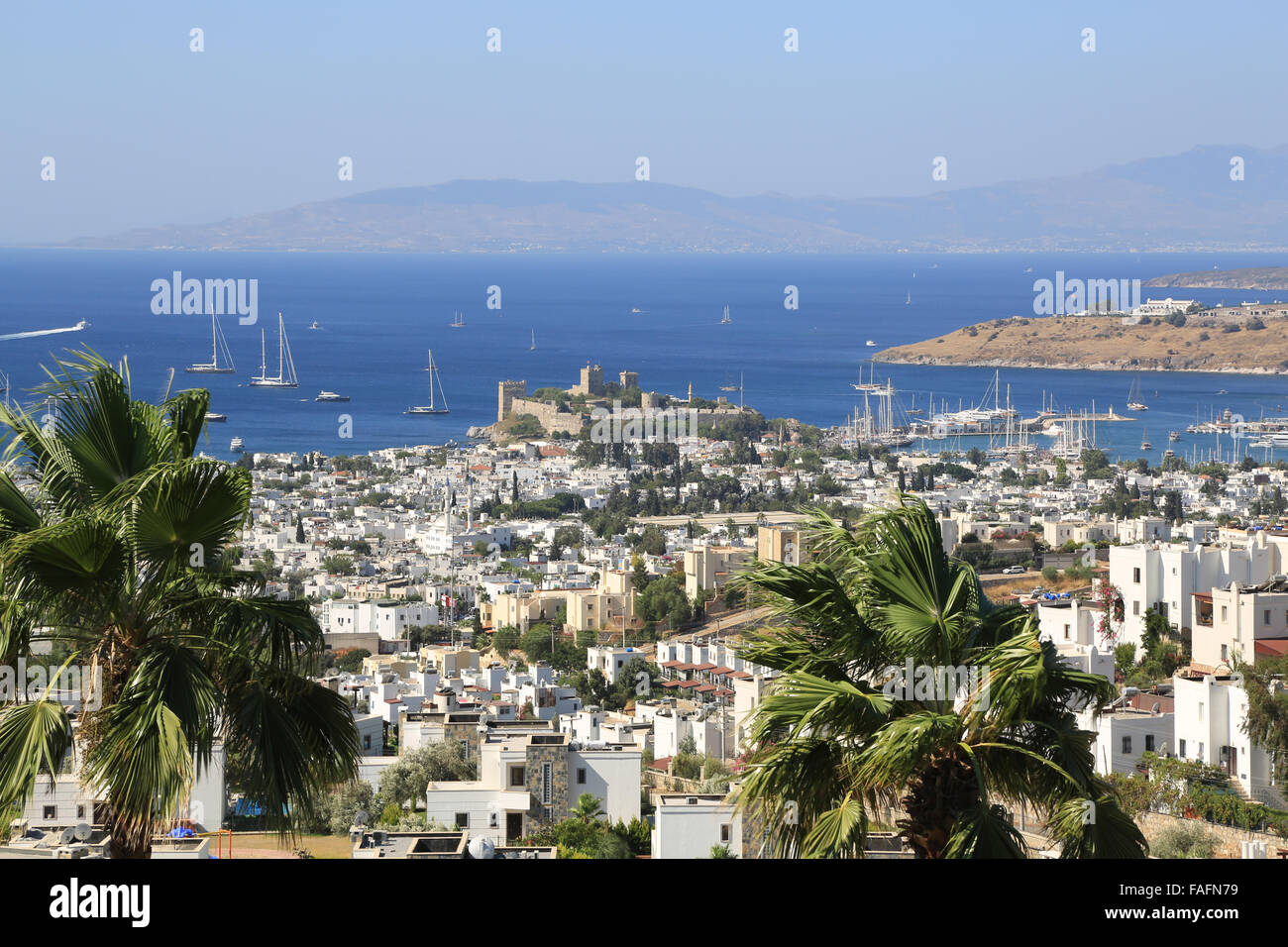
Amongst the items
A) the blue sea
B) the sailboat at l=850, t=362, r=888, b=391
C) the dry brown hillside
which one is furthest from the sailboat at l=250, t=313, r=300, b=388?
the dry brown hillside

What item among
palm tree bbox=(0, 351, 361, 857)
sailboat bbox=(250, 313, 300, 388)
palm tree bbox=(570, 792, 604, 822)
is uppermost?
sailboat bbox=(250, 313, 300, 388)

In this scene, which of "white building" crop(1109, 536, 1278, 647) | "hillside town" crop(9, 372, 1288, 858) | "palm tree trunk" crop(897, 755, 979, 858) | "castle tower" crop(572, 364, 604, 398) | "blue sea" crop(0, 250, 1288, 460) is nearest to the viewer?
"palm tree trunk" crop(897, 755, 979, 858)

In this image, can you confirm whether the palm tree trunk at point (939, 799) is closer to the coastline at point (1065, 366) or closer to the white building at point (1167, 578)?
the white building at point (1167, 578)

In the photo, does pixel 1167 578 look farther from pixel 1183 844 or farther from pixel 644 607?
pixel 644 607

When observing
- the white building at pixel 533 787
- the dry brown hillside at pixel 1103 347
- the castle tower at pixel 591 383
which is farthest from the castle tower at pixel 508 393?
the white building at pixel 533 787

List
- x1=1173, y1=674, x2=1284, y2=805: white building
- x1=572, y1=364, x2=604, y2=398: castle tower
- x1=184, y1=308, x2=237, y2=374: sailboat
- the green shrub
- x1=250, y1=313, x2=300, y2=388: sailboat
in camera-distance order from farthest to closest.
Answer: x1=184, y1=308, x2=237, y2=374: sailboat → x1=250, y1=313, x2=300, y2=388: sailboat → x1=572, y1=364, x2=604, y2=398: castle tower → x1=1173, y1=674, x2=1284, y2=805: white building → the green shrub

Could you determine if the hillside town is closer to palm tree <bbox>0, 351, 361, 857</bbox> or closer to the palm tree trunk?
palm tree <bbox>0, 351, 361, 857</bbox>
